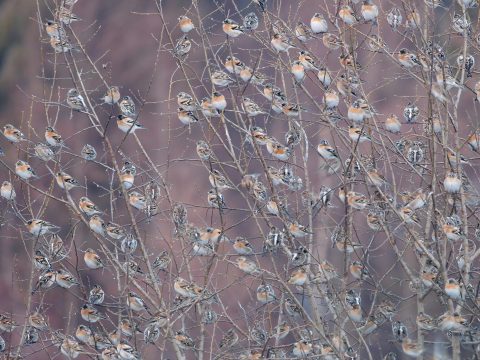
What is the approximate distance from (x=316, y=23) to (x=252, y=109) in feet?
3.80

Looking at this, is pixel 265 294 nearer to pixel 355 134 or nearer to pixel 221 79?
pixel 355 134

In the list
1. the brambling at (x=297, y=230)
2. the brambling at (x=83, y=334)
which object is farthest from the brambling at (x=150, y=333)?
the brambling at (x=297, y=230)

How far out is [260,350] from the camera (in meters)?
9.30

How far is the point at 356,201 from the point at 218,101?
169cm

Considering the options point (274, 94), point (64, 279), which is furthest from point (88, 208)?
point (274, 94)

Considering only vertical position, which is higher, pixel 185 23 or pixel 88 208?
pixel 185 23

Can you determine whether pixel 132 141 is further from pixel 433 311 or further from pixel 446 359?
pixel 446 359

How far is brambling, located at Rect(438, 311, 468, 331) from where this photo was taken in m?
8.45

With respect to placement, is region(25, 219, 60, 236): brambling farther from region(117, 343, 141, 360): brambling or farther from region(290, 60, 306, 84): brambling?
region(290, 60, 306, 84): brambling

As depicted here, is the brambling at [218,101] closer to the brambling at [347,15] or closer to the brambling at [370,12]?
the brambling at [347,15]

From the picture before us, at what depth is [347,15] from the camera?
9.28 m

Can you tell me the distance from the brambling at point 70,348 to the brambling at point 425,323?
3.11m

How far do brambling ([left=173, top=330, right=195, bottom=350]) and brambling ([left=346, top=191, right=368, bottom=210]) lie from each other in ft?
6.17

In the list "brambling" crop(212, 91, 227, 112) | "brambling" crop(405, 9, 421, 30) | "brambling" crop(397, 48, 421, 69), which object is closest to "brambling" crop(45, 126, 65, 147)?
"brambling" crop(212, 91, 227, 112)
